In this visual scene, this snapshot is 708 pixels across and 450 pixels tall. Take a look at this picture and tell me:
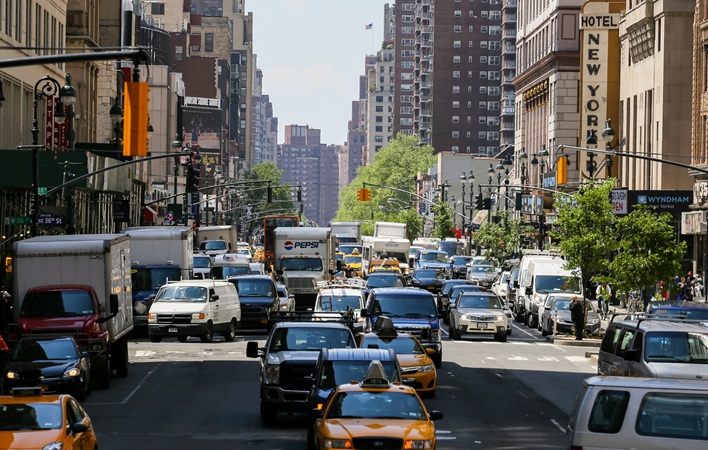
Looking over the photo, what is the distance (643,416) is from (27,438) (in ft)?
22.8

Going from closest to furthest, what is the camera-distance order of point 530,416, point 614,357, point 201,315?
point 614,357 < point 530,416 < point 201,315

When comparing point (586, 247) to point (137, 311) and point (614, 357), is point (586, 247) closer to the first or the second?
point (137, 311)

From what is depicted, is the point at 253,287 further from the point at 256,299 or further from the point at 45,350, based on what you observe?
the point at 45,350

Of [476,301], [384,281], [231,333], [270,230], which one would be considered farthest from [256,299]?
[270,230]

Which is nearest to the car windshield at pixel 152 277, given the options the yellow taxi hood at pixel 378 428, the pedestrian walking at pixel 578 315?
the pedestrian walking at pixel 578 315

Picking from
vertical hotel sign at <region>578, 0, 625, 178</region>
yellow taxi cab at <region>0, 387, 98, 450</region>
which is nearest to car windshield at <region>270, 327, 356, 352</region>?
yellow taxi cab at <region>0, 387, 98, 450</region>

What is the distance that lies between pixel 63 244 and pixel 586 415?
20252 millimetres

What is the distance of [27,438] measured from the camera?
665 inches

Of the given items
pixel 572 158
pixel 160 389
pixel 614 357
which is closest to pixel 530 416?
pixel 614 357

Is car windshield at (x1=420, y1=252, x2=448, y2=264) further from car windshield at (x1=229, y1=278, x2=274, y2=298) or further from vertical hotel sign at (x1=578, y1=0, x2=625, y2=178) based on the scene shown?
car windshield at (x1=229, y1=278, x2=274, y2=298)

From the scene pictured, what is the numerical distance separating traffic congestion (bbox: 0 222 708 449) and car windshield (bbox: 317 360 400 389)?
21 mm

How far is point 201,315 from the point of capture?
45312mm

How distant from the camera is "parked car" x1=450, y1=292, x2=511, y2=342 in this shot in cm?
4988

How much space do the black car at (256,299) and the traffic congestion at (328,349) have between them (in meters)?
0.06
